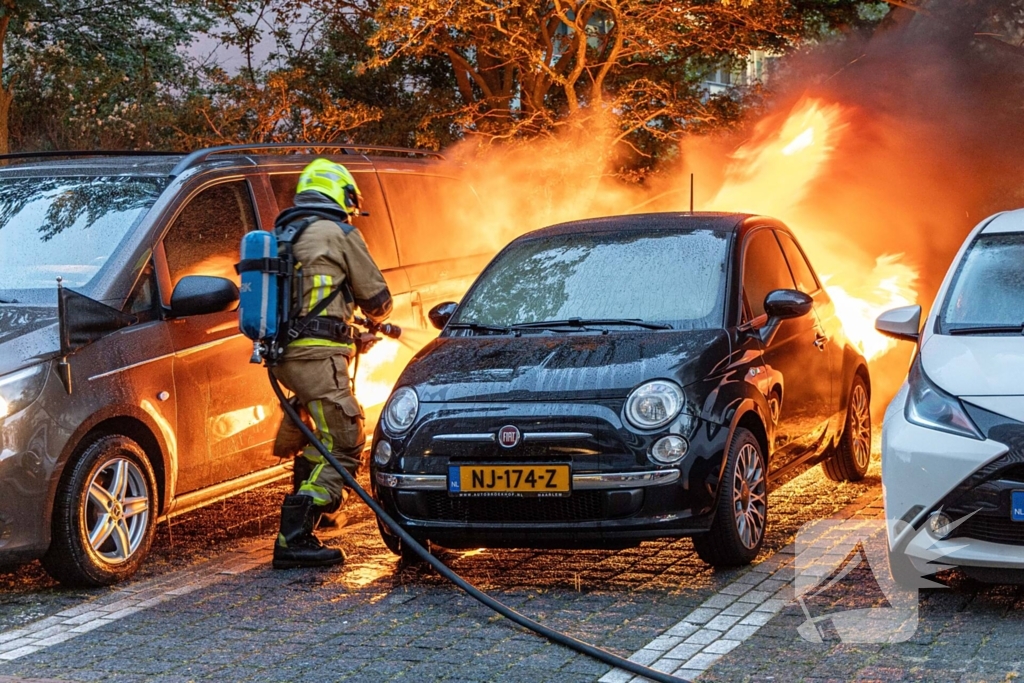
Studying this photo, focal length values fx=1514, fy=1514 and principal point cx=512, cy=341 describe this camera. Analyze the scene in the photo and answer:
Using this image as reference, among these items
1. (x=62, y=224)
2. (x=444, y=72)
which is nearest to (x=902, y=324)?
(x=62, y=224)

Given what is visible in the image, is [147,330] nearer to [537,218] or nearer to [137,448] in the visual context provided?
[137,448]

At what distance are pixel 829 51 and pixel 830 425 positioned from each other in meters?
9.88

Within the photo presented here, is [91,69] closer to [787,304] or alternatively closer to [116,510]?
[116,510]

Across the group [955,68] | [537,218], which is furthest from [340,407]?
[955,68]

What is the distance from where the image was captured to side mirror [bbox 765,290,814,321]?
7520 mm

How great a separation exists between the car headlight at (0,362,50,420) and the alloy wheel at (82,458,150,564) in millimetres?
508

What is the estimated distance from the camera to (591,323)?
24.2ft

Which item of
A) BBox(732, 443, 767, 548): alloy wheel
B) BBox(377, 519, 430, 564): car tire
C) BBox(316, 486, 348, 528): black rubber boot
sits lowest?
BBox(316, 486, 348, 528): black rubber boot

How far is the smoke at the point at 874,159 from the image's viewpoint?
14578 mm

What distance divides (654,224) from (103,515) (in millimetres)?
3210

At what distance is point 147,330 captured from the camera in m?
7.23

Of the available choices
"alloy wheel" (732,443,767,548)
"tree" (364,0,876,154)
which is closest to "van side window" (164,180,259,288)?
"alloy wheel" (732,443,767,548)

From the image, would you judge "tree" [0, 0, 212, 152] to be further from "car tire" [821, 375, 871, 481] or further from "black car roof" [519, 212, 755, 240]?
"car tire" [821, 375, 871, 481]

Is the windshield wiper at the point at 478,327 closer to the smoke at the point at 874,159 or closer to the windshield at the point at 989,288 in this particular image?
the windshield at the point at 989,288
